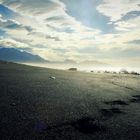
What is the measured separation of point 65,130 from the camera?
285 centimetres

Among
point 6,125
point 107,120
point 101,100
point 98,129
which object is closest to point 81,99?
point 101,100

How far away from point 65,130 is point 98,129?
40 centimetres

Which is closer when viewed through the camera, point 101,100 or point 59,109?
point 59,109

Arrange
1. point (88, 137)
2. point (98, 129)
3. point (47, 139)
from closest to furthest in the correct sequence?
point (47, 139) → point (88, 137) → point (98, 129)

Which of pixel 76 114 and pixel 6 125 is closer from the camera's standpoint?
pixel 6 125

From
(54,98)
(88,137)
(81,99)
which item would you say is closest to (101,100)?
(81,99)

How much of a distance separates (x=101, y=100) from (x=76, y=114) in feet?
3.56

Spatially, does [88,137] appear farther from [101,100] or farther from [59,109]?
[101,100]

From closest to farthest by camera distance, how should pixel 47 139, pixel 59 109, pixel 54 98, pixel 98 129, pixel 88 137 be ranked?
1. pixel 47 139
2. pixel 88 137
3. pixel 98 129
4. pixel 59 109
5. pixel 54 98

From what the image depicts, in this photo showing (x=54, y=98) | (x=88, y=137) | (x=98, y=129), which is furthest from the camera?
(x=54, y=98)

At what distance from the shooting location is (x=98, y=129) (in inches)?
117

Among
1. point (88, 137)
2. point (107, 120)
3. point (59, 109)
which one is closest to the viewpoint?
point (88, 137)

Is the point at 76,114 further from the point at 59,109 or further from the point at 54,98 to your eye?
the point at 54,98

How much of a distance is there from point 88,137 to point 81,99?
1.68m
